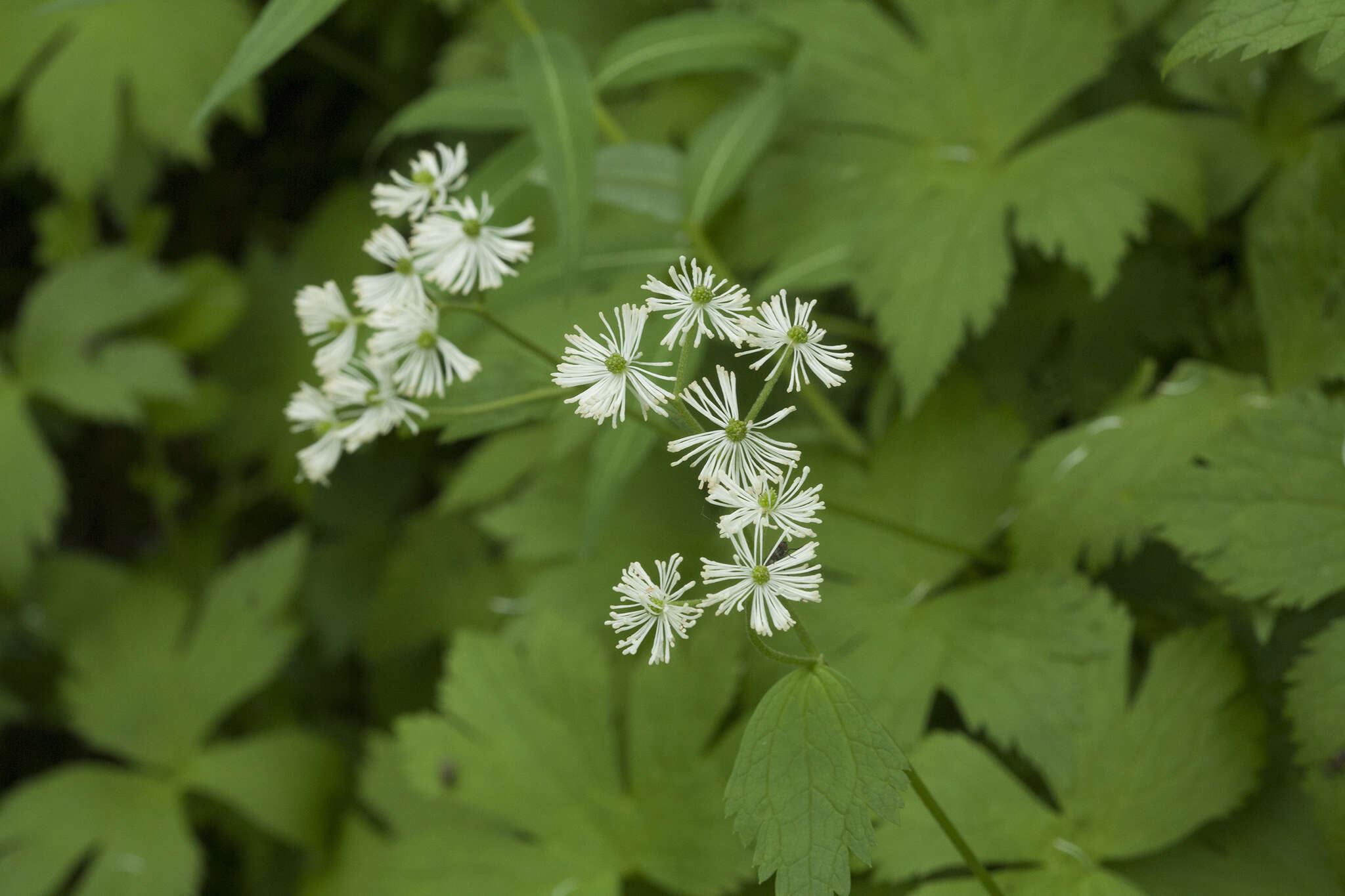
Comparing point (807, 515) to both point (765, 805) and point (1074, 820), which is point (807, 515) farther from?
point (1074, 820)

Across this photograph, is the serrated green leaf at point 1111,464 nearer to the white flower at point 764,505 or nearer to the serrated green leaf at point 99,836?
the white flower at point 764,505

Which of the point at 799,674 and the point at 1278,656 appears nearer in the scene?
the point at 799,674

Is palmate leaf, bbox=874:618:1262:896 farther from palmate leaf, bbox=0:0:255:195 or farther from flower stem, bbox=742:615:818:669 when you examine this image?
palmate leaf, bbox=0:0:255:195

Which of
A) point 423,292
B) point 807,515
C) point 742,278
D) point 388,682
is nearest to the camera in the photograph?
point 807,515

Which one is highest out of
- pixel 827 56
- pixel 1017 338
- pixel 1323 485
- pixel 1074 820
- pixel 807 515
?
pixel 827 56

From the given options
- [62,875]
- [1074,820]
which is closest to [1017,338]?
[1074,820]
